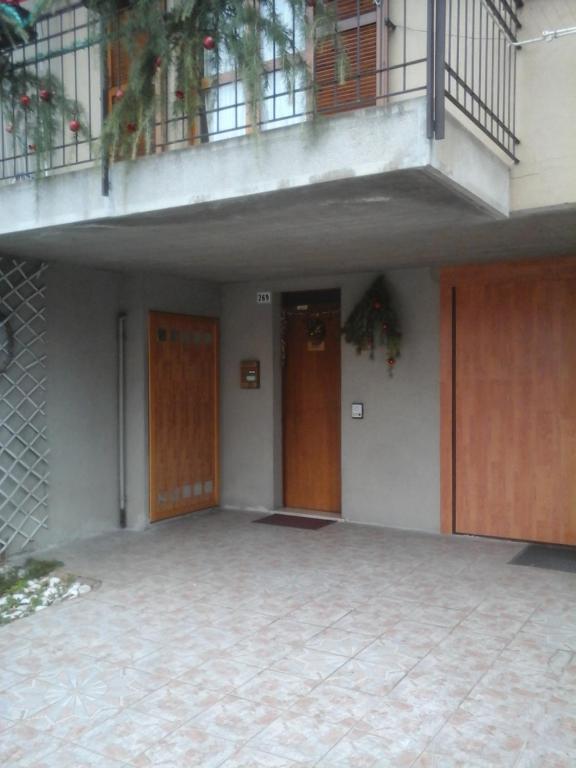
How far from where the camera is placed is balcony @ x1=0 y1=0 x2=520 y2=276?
3557 mm

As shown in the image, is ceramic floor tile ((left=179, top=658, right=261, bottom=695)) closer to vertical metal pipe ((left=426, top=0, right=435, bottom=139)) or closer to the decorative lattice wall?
the decorative lattice wall

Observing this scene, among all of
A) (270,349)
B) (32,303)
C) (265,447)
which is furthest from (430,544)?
(32,303)

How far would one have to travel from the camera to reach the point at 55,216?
4.86 m

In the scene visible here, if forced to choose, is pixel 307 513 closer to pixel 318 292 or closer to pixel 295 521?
pixel 295 521

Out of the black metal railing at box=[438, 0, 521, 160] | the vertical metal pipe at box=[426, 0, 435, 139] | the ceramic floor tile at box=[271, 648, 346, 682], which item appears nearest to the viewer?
the vertical metal pipe at box=[426, 0, 435, 139]

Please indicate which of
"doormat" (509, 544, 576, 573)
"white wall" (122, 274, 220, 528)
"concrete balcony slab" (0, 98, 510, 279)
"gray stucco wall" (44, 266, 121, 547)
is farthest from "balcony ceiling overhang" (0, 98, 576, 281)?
"doormat" (509, 544, 576, 573)

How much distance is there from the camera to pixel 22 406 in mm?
5918

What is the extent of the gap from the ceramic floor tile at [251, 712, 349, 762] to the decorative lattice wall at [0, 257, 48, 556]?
350 centimetres

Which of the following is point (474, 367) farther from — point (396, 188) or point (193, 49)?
point (193, 49)

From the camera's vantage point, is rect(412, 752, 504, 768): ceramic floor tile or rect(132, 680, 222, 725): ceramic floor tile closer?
rect(412, 752, 504, 768): ceramic floor tile

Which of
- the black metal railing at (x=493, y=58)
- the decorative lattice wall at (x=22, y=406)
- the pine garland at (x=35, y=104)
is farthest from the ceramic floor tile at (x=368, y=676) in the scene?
the pine garland at (x=35, y=104)

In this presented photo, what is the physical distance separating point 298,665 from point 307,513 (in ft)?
12.0

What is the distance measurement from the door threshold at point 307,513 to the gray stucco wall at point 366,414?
0.49ft

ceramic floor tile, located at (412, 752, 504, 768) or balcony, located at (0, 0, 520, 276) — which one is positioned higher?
balcony, located at (0, 0, 520, 276)
